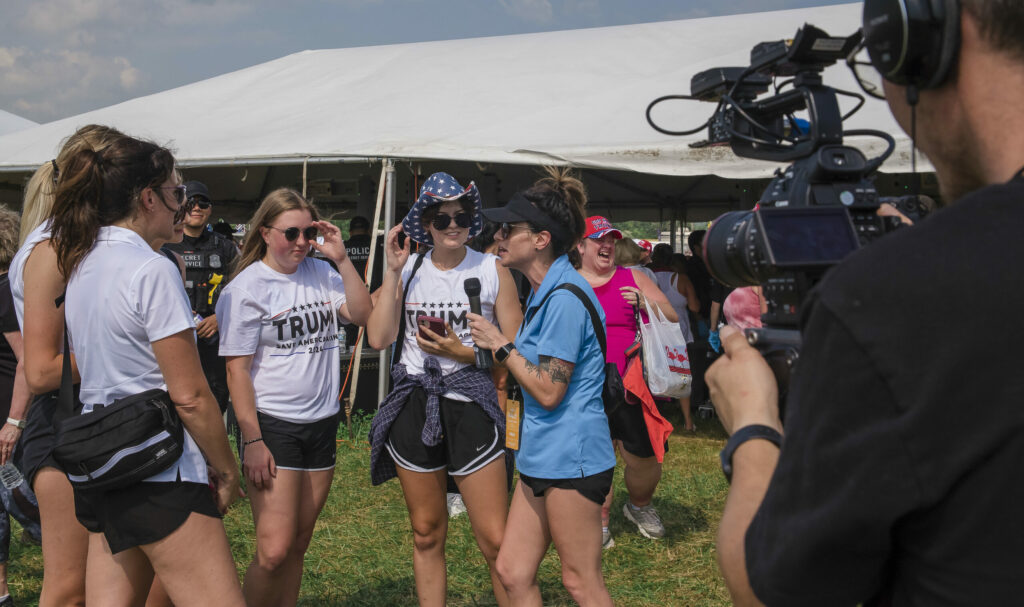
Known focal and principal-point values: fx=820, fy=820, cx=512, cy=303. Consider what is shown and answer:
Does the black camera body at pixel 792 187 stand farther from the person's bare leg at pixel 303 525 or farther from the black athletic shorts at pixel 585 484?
the person's bare leg at pixel 303 525

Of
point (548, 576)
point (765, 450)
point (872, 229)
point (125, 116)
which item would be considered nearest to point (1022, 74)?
point (872, 229)

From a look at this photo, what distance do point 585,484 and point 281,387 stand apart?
1313 mm

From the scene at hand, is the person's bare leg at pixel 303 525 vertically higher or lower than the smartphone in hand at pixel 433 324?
lower

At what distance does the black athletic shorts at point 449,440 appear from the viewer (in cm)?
327

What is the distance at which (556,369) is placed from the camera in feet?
9.29

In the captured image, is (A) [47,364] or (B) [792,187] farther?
(A) [47,364]

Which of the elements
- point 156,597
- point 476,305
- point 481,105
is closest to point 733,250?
point 476,305

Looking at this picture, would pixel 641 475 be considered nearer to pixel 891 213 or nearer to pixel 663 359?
pixel 663 359

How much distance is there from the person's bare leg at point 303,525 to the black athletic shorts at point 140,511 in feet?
3.69

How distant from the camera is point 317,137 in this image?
7.64 metres

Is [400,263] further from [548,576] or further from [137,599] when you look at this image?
[548,576]

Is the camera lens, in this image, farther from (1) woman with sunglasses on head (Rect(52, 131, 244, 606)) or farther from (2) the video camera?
(1) woman with sunglasses on head (Rect(52, 131, 244, 606))

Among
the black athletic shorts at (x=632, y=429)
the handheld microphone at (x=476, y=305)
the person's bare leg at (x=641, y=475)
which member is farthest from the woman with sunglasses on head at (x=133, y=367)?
the person's bare leg at (x=641, y=475)

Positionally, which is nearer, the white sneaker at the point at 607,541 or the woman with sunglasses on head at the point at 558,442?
the woman with sunglasses on head at the point at 558,442
